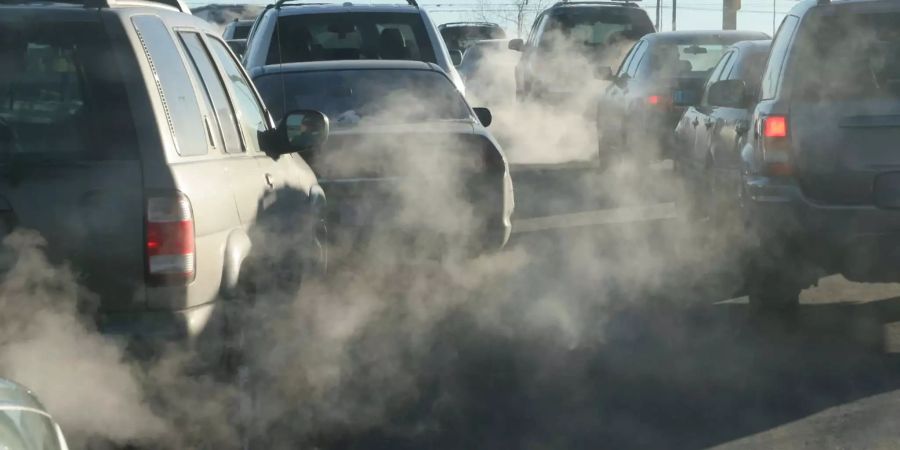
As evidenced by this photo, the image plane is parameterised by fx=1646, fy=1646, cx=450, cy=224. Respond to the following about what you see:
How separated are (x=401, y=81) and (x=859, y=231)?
3493 mm

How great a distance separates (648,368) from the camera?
7465 millimetres

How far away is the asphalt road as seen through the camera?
6266 mm

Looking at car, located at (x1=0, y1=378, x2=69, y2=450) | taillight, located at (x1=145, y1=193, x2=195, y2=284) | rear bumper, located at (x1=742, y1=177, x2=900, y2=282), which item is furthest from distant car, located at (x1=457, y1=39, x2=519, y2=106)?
car, located at (x1=0, y1=378, x2=69, y2=450)

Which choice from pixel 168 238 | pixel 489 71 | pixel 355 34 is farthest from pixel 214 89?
pixel 489 71

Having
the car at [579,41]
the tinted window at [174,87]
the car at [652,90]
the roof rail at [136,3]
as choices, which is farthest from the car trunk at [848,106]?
the car at [579,41]

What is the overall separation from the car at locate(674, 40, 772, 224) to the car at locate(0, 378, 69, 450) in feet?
19.4

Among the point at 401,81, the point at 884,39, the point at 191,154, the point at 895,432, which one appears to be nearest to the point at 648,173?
the point at 401,81

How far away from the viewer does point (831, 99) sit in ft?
26.2

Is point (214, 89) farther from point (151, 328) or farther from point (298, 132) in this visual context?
point (151, 328)

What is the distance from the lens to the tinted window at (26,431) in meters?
3.49

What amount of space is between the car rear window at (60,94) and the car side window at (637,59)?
11.8 meters

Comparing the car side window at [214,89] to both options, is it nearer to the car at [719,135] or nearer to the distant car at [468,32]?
the car at [719,135]

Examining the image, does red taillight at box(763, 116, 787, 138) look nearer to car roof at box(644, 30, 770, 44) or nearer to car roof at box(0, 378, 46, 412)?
car roof at box(0, 378, 46, 412)

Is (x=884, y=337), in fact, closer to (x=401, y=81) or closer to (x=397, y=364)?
(x=397, y=364)
